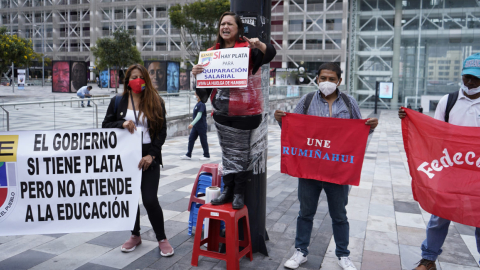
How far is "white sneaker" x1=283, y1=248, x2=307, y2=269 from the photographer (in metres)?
3.62

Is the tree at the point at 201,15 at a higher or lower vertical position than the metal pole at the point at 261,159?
higher

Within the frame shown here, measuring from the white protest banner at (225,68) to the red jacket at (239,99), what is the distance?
91 mm

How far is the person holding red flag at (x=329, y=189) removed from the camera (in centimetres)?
348

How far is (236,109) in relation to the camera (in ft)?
11.3

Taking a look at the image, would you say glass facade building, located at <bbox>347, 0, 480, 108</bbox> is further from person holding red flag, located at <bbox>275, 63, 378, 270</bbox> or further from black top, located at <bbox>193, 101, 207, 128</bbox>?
A: person holding red flag, located at <bbox>275, 63, 378, 270</bbox>

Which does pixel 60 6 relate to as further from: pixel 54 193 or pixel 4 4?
pixel 54 193

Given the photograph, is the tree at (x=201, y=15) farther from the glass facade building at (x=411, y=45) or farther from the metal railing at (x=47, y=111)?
the metal railing at (x=47, y=111)

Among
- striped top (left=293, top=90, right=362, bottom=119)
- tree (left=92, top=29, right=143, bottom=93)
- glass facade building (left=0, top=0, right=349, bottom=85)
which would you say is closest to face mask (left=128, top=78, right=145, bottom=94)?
striped top (left=293, top=90, right=362, bottom=119)

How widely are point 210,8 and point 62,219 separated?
35.7 metres

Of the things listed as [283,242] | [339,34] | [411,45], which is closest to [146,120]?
[283,242]

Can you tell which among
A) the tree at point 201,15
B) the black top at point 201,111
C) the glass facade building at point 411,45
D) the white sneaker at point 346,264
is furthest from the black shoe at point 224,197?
the glass facade building at point 411,45

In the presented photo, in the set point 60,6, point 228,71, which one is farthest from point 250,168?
point 60,6

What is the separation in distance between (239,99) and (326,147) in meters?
0.91

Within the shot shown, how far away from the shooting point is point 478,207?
3154mm
